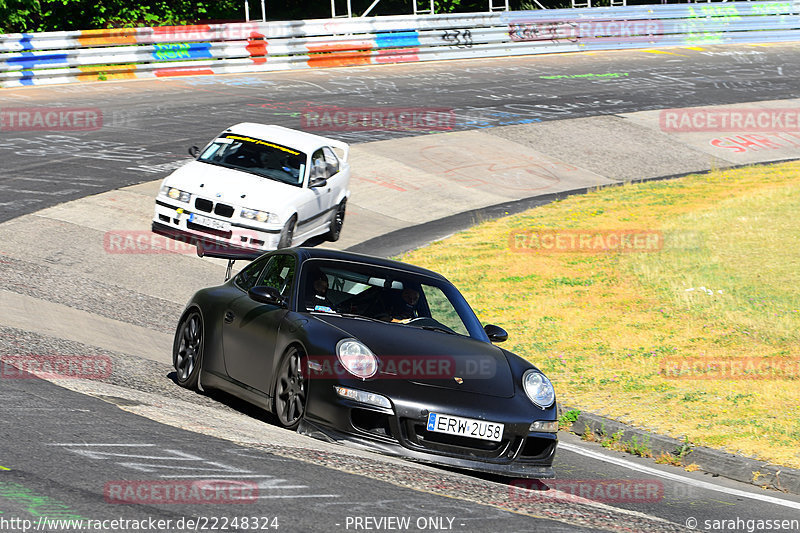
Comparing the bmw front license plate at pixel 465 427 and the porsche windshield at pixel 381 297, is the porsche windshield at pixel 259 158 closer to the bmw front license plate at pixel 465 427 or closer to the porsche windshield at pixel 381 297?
the porsche windshield at pixel 381 297

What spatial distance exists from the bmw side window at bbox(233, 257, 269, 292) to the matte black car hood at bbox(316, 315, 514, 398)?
1.29 metres

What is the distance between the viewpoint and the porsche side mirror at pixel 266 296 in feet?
26.9

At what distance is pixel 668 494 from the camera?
7730 millimetres

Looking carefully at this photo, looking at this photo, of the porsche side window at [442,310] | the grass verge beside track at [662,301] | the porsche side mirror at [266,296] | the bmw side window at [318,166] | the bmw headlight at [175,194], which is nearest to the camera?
the porsche side mirror at [266,296]

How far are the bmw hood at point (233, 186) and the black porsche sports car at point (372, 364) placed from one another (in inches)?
241

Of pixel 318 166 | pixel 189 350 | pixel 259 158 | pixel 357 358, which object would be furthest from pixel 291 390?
pixel 318 166

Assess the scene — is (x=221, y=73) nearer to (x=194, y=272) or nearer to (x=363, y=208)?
(x=363, y=208)

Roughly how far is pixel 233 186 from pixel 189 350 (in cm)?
658

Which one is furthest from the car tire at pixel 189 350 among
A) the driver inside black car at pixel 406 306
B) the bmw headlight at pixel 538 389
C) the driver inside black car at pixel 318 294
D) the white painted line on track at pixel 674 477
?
the white painted line on track at pixel 674 477

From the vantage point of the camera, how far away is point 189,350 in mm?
9344

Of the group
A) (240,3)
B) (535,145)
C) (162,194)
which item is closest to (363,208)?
(162,194)

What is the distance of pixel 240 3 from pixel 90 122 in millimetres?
19796

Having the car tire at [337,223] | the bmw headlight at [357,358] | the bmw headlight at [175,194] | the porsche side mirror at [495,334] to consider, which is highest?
the bmw headlight at [175,194]

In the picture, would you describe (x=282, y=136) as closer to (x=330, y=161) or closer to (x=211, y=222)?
(x=330, y=161)
